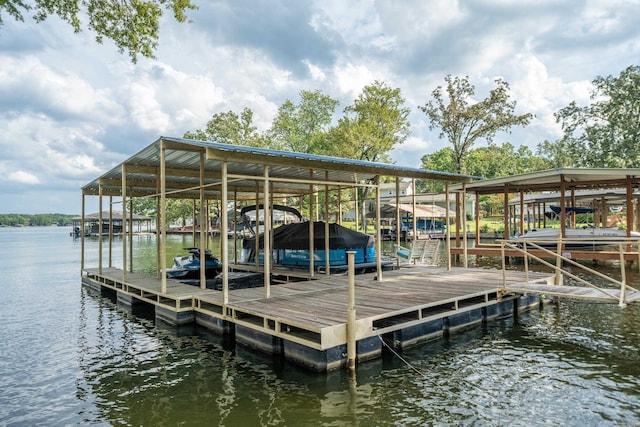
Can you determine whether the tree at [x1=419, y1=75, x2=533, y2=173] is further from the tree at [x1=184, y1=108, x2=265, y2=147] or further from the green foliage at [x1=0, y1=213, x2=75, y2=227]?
the green foliage at [x1=0, y1=213, x2=75, y2=227]

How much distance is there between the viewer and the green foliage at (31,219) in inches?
5805

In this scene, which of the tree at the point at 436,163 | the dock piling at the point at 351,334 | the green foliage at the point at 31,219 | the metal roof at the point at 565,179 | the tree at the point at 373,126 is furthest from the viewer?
the green foliage at the point at 31,219

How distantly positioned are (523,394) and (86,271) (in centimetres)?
1542

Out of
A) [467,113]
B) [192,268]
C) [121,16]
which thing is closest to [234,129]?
[467,113]

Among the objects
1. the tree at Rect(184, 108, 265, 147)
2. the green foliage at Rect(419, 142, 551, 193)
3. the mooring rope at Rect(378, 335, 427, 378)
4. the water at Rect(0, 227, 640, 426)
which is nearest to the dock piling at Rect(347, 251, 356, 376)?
the water at Rect(0, 227, 640, 426)

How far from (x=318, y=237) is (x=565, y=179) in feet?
38.2

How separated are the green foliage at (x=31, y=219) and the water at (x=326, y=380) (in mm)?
160918

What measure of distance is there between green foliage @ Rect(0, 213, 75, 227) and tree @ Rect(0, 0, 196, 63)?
157353 mm

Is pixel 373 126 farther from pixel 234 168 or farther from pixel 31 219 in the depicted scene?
pixel 31 219

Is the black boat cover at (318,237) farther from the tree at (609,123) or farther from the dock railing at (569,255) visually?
the tree at (609,123)

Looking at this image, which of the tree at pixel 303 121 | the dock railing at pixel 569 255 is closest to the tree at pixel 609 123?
the dock railing at pixel 569 255

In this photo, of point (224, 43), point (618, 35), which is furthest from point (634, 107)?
point (224, 43)

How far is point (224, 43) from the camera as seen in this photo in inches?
620

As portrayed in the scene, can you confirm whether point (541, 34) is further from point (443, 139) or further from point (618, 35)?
point (443, 139)
